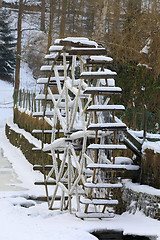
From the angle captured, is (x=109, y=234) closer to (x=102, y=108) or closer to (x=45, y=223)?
(x=45, y=223)

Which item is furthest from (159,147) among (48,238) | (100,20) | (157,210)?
(100,20)

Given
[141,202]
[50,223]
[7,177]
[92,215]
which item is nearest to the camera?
[50,223]

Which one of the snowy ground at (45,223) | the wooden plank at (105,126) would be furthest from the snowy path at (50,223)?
the wooden plank at (105,126)

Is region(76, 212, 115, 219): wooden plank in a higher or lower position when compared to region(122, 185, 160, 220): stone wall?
lower

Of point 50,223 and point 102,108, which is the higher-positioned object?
point 102,108

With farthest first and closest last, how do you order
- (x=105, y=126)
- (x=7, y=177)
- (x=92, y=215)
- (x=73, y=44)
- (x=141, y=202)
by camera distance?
(x=7, y=177) < (x=73, y=44) < (x=141, y=202) < (x=92, y=215) < (x=105, y=126)

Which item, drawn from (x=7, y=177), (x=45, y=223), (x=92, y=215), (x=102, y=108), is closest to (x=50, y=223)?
(x=45, y=223)

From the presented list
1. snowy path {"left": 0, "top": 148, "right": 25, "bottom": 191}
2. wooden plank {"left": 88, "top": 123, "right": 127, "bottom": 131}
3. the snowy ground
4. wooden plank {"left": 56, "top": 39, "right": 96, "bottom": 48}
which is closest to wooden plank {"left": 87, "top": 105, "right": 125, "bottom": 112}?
wooden plank {"left": 88, "top": 123, "right": 127, "bottom": 131}

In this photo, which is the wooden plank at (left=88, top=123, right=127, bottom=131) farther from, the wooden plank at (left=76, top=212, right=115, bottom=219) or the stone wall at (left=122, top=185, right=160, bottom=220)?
the wooden plank at (left=76, top=212, right=115, bottom=219)

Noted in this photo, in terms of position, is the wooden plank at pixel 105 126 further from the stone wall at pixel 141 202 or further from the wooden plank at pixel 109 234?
the wooden plank at pixel 109 234

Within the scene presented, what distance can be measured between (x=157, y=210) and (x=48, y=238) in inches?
70.2

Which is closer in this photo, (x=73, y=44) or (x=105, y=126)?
(x=105, y=126)

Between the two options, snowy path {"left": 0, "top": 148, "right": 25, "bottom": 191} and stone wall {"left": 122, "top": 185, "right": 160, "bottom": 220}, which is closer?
stone wall {"left": 122, "top": 185, "right": 160, "bottom": 220}

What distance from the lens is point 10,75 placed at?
140ft
